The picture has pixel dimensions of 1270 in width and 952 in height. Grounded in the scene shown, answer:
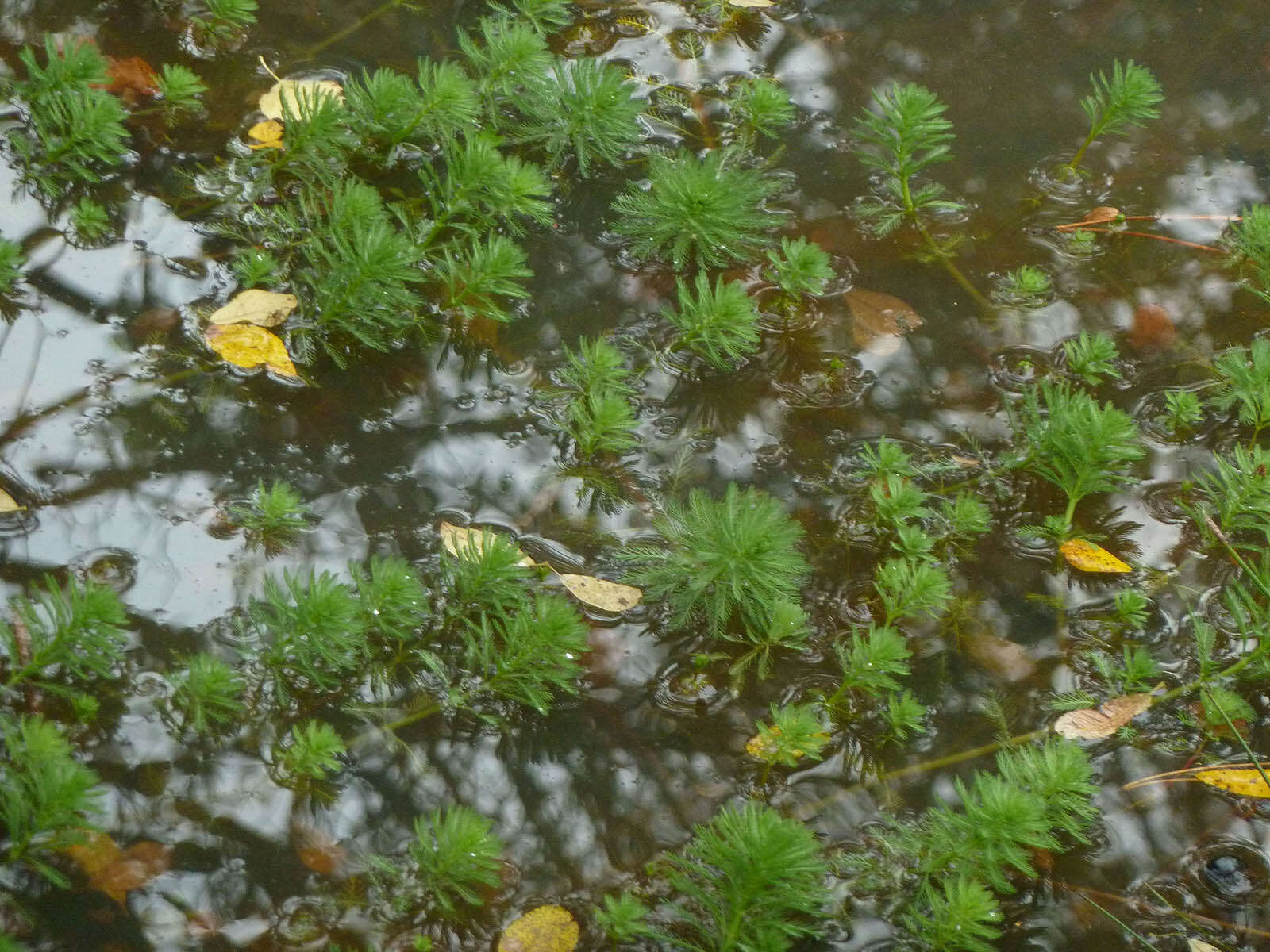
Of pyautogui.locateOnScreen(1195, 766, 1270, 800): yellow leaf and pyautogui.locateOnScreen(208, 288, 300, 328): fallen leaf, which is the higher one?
Result: pyautogui.locateOnScreen(208, 288, 300, 328): fallen leaf

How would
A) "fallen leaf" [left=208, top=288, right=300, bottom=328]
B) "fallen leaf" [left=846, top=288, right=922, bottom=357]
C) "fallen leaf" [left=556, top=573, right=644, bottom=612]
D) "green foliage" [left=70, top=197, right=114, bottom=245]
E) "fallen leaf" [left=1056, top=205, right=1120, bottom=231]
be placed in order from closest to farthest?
"fallen leaf" [left=556, top=573, right=644, bottom=612] → "fallen leaf" [left=208, top=288, right=300, bottom=328] → "green foliage" [left=70, top=197, right=114, bottom=245] → "fallen leaf" [left=846, top=288, right=922, bottom=357] → "fallen leaf" [left=1056, top=205, right=1120, bottom=231]

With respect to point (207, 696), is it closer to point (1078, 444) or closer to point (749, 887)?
point (749, 887)

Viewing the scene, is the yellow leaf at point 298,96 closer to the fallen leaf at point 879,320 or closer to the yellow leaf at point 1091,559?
the fallen leaf at point 879,320

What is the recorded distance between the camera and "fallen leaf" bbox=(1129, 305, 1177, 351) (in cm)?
343

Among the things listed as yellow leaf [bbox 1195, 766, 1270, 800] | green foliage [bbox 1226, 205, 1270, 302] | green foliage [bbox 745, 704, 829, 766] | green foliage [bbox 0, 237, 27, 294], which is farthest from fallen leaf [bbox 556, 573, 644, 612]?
green foliage [bbox 1226, 205, 1270, 302]

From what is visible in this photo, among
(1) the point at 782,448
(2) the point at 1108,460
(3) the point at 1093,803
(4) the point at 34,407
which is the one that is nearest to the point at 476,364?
(1) the point at 782,448

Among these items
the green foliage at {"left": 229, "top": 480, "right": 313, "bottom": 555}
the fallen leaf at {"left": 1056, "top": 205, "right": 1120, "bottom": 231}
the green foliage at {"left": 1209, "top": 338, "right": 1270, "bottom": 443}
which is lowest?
the green foliage at {"left": 1209, "top": 338, "right": 1270, "bottom": 443}

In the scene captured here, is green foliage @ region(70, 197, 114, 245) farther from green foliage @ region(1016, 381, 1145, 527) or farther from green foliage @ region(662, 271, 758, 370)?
green foliage @ region(1016, 381, 1145, 527)

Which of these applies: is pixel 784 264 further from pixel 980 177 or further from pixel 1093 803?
pixel 1093 803

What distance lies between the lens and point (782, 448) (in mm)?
3096

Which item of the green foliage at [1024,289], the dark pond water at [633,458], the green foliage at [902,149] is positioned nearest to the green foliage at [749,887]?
the dark pond water at [633,458]

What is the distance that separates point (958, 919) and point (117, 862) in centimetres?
169

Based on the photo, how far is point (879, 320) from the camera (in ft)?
11.1

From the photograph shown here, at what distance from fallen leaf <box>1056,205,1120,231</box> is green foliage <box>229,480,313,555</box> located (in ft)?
8.51
